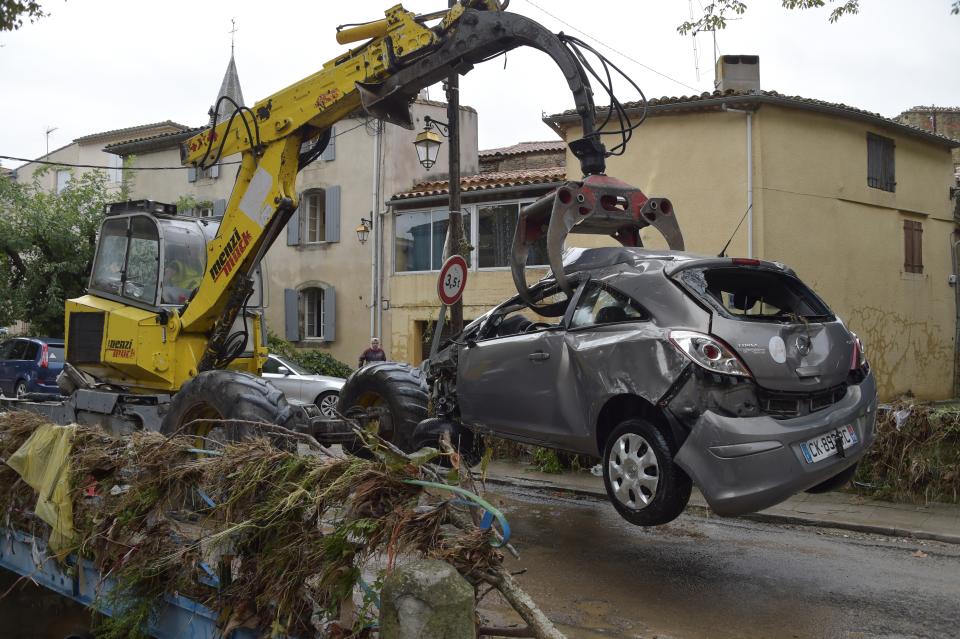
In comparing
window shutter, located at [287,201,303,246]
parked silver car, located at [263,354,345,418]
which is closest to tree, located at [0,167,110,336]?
window shutter, located at [287,201,303,246]

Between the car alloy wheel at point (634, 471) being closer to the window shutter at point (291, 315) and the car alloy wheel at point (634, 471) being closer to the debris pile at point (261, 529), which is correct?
the debris pile at point (261, 529)

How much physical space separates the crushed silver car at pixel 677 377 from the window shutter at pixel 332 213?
61.9 ft

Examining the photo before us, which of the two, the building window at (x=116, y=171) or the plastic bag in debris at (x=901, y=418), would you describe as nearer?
the plastic bag in debris at (x=901, y=418)

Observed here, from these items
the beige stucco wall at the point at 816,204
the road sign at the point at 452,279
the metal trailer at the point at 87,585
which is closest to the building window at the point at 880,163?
the beige stucco wall at the point at 816,204

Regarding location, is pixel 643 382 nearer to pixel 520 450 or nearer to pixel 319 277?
pixel 520 450

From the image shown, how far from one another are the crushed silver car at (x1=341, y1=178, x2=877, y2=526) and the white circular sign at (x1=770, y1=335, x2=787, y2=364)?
1 centimetres

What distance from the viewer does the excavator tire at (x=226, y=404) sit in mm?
7223

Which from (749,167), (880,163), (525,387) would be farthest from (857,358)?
(880,163)

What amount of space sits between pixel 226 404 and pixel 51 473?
1.78 m

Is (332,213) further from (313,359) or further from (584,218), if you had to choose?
(584,218)

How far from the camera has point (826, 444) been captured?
545 cm

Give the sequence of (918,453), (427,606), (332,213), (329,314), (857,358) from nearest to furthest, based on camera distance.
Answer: (427,606), (857,358), (918,453), (329,314), (332,213)

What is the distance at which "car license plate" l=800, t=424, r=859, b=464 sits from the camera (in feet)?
17.5

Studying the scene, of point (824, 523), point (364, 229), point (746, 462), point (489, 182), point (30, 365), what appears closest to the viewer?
point (746, 462)
